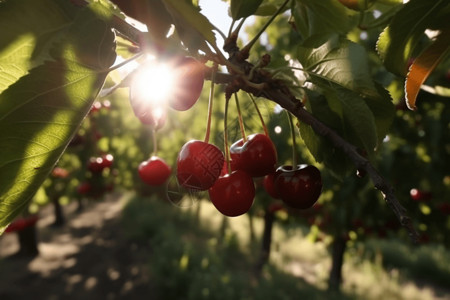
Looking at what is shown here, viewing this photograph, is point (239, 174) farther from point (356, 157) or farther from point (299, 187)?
point (356, 157)

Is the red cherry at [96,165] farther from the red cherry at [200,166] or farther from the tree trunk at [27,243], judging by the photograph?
the tree trunk at [27,243]

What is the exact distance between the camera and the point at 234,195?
3.35 ft

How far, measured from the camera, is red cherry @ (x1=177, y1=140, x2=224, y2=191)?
0.96m

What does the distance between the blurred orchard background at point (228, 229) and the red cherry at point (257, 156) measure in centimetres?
21

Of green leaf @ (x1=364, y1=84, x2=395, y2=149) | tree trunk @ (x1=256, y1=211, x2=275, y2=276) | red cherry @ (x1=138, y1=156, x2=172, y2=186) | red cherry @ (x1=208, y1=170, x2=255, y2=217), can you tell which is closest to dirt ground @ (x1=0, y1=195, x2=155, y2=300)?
tree trunk @ (x1=256, y1=211, x2=275, y2=276)

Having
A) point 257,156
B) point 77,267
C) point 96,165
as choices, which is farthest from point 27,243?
point 257,156

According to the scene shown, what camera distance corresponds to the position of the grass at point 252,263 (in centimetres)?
942

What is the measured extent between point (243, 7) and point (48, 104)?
0.53 m

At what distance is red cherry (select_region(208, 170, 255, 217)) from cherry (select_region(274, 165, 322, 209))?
9cm

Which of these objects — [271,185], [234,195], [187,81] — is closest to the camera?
[187,81]

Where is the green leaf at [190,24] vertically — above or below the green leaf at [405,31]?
below

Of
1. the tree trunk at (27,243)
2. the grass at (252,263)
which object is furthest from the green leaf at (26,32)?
the tree trunk at (27,243)

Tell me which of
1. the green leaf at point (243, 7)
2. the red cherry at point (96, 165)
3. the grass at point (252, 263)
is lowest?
the grass at point (252, 263)

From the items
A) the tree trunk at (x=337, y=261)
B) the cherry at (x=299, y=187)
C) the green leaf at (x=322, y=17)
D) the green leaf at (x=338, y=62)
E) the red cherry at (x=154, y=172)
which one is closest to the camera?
the green leaf at (x=338, y=62)
